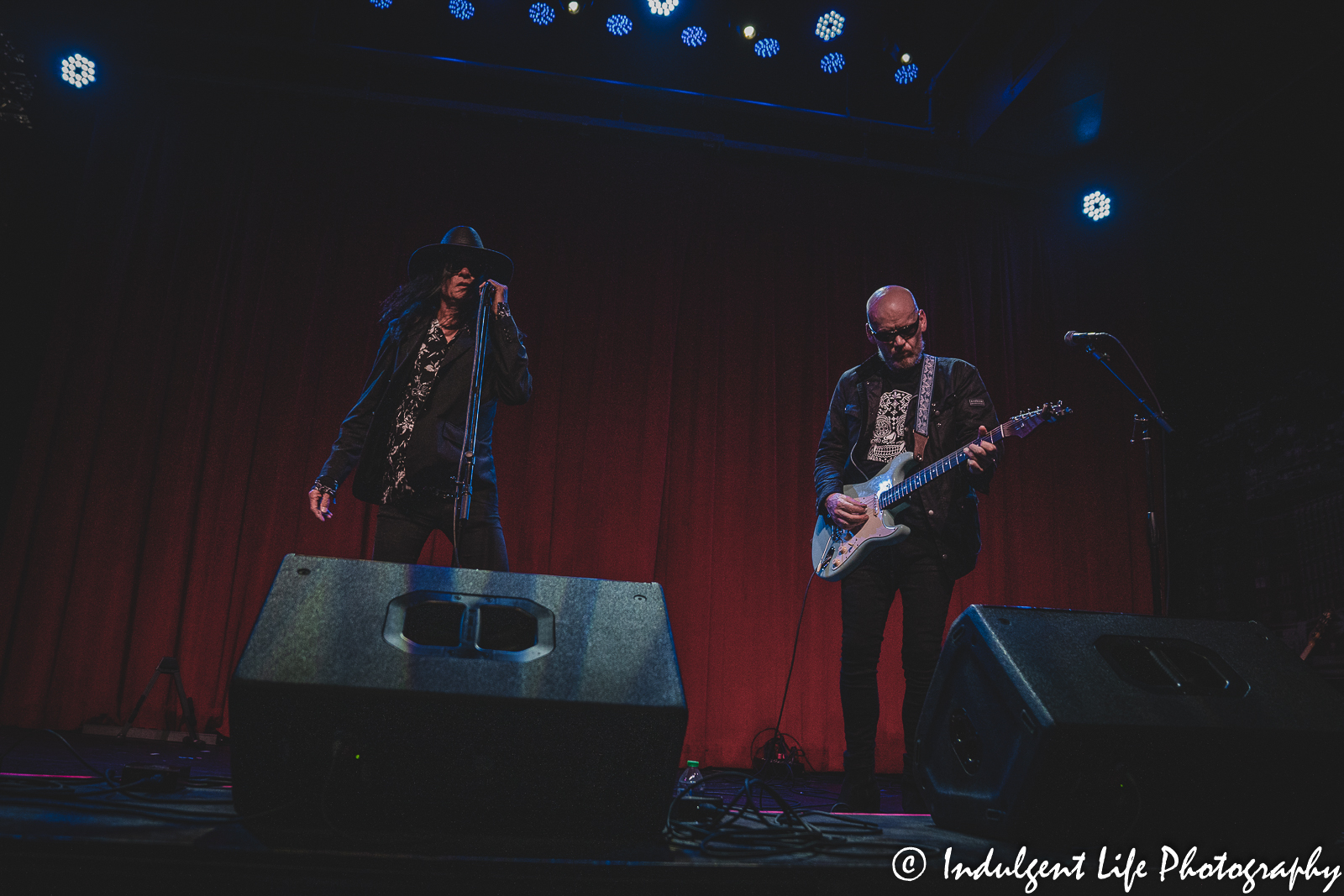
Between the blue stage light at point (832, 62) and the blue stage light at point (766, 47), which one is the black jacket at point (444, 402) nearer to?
the blue stage light at point (766, 47)

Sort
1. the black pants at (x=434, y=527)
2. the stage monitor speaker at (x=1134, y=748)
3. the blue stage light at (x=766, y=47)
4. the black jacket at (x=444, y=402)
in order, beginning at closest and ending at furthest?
1. the stage monitor speaker at (x=1134, y=748)
2. the black pants at (x=434, y=527)
3. the black jacket at (x=444, y=402)
4. the blue stage light at (x=766, y=47)

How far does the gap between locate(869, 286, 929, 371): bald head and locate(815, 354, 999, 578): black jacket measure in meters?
0.10

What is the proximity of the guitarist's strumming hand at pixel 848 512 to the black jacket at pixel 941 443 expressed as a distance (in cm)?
10

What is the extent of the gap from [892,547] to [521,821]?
163cm

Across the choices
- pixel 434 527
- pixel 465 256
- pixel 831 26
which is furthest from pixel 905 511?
pixel 831 26

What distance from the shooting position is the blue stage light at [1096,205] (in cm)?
532

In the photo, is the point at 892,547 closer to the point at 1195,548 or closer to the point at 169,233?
the point at 1195,548

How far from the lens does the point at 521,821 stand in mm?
1355

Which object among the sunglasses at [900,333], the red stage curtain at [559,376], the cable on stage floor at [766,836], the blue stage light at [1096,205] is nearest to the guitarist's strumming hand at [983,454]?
the sunglasses at [900,333]

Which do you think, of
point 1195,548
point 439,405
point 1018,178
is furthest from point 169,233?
point 1195,548

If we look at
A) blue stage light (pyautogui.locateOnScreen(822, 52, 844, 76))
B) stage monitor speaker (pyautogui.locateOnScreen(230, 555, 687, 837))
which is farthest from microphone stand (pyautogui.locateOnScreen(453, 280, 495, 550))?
blue stage light (pyautogui.locateOnScreen(822, 52, 844, 76))

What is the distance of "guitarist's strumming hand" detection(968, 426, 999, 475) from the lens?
8.46 feet

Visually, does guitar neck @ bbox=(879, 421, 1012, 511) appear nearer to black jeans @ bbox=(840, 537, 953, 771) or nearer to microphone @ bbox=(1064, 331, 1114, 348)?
black jeans @ bbox=(840, 537, 953, 771)

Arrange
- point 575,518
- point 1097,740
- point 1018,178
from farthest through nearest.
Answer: point 1018,178
point 575,518
point 1097,740
